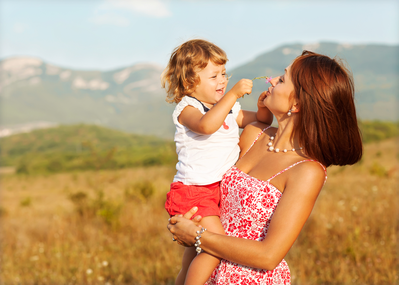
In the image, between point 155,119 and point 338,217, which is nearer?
point 338,217

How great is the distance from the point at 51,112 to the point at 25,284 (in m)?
99.6

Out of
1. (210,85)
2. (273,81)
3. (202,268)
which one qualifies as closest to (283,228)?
(202,268)

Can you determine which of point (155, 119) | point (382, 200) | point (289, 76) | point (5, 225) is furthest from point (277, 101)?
point (155, 119)

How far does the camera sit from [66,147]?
4972 cm

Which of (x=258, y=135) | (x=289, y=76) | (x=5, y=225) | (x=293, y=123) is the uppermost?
(x=289, y=76)

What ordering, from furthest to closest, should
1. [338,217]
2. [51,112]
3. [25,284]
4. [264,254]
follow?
1. [51,112]
2. [338,217]
3. [25,284]
4. [264,254]

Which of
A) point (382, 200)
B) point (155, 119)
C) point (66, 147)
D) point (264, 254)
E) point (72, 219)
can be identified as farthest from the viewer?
point (155, 119)

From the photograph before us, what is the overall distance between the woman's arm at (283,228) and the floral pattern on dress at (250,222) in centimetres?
11

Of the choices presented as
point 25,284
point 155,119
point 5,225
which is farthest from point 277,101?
point 155,119

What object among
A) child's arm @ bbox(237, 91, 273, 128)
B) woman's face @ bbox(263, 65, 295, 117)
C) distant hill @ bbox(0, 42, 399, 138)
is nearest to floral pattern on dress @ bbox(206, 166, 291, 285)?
woman's face @ bbox(263, 65, 295, 117)

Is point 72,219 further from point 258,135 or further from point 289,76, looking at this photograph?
point 289,76

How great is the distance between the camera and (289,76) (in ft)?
6.16

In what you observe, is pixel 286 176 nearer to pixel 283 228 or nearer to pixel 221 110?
pixel 283 228

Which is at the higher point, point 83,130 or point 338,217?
point 338,217
